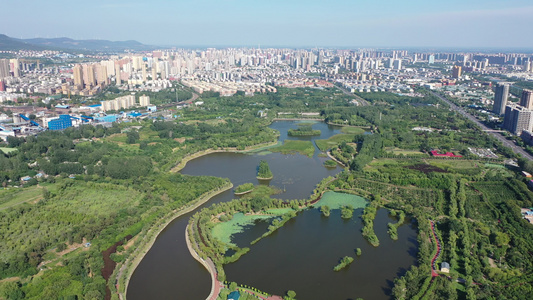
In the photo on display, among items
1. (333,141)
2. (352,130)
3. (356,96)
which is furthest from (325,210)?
(356,96)

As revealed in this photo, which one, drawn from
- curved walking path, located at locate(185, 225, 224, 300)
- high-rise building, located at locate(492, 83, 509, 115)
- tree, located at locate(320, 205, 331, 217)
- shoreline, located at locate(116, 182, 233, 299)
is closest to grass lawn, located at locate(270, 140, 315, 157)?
shoreline, located at locate(116, 182, 233, 299)

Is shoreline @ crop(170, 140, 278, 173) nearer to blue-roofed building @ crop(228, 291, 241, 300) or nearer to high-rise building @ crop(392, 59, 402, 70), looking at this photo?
blue-roofed building @ crop(228, 291, 241, 300)

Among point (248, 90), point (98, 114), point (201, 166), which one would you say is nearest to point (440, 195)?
point (201, 166)

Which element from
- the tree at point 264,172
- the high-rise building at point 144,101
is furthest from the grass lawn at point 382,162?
the high-rise building at point 144,101

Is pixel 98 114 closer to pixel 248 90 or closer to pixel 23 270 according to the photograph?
pixel 248 90

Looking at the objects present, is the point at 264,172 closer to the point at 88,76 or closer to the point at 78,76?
the point at 78,76

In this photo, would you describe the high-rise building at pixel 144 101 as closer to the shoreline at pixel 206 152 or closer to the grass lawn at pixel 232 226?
the shoreline at pixel 206 152
